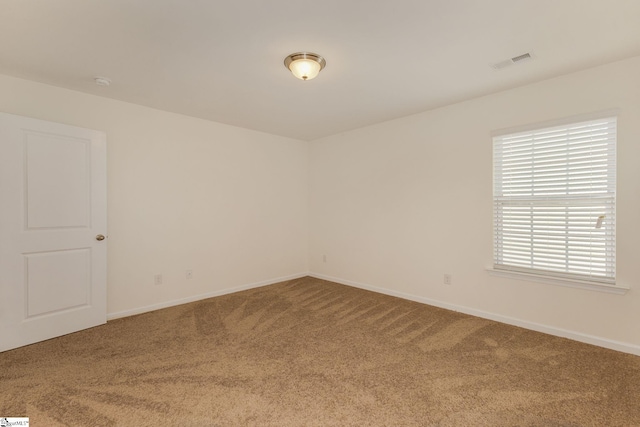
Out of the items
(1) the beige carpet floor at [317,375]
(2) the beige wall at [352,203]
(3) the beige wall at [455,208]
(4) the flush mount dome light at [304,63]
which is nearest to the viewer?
(1) the beige carpet floor at [317,375]

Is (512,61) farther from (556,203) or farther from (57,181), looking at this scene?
(57,181)

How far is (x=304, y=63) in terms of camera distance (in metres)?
2.41

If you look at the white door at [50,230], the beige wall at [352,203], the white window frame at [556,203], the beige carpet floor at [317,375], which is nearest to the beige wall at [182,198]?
the beige wall at [352,203]

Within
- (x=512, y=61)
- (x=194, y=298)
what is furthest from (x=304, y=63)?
(x=194, y=298)

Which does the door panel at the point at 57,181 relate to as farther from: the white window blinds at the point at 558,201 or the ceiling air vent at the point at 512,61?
the white window blinds at the point at 558,201

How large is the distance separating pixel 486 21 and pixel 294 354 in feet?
9.45

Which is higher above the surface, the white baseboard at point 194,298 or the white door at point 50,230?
the white door at point 50,230

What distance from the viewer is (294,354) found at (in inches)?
101

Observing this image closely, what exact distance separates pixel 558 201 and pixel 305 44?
2.76 m

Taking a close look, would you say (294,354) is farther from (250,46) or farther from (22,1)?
(22,1)

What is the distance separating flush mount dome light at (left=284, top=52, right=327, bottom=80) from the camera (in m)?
2.40

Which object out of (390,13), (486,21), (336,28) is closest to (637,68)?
(486,21)

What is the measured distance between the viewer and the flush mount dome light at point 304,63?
7.88 ft

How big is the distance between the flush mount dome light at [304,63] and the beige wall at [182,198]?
84.0 inches
